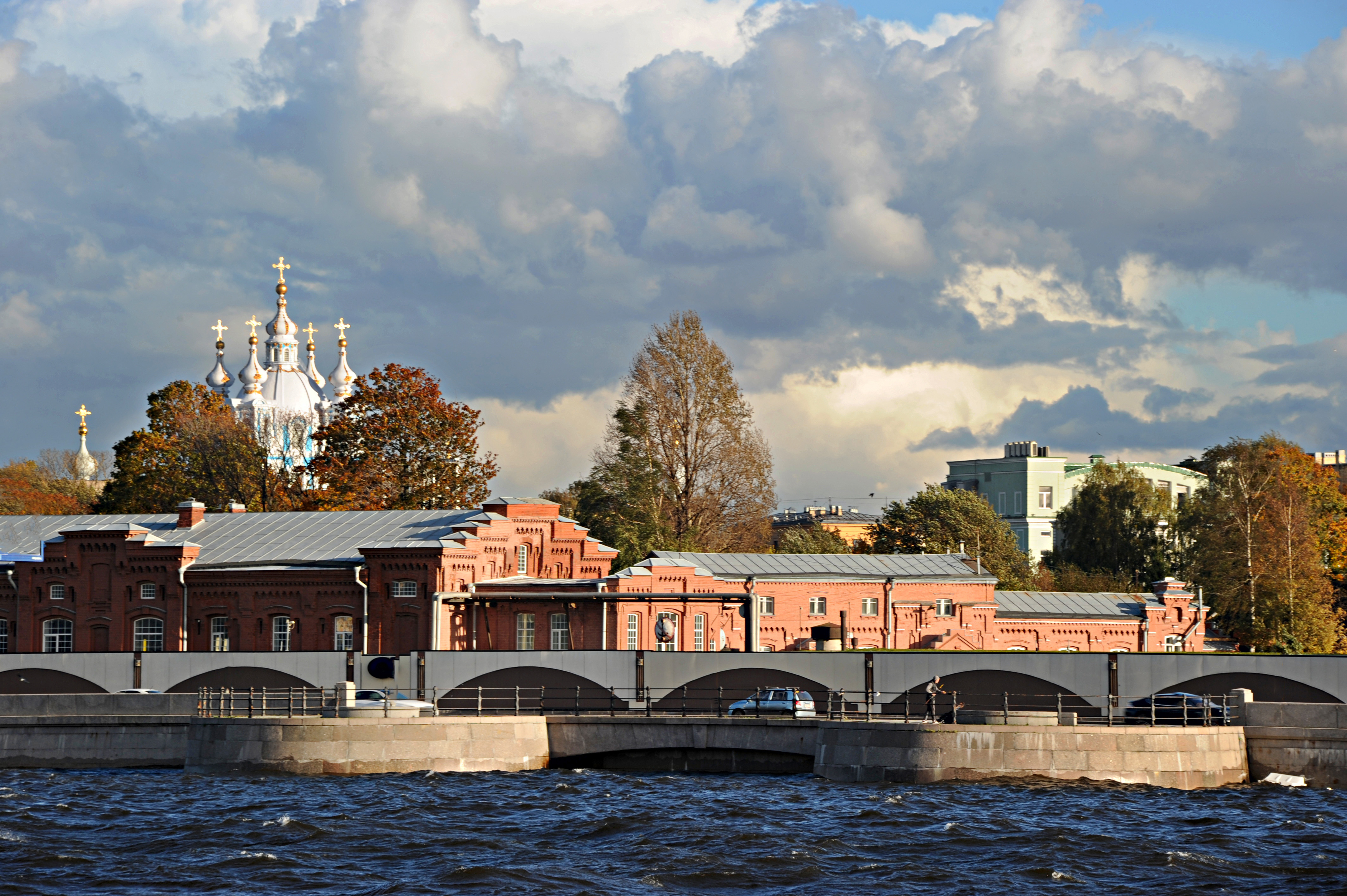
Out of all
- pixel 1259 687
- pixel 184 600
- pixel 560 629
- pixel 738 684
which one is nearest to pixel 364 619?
pixel 560 629

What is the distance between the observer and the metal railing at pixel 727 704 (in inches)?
1788

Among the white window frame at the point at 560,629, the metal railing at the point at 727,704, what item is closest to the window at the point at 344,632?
the white window frame at the point at 560,629

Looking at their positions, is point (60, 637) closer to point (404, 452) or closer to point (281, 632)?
point (281, 632)

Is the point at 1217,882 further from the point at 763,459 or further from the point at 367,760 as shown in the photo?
the point at 763,459

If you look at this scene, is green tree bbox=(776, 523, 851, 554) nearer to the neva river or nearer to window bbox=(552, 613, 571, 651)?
window bbox=(552, 613, 571, 651)

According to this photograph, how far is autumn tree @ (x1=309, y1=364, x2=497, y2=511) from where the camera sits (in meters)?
81.2

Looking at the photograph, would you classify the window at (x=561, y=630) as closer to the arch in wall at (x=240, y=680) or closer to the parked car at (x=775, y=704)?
the arch in wall at (x=240, y=680)

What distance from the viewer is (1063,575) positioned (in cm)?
9888

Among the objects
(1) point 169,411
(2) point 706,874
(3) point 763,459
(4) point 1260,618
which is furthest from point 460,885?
(1) point 169,411

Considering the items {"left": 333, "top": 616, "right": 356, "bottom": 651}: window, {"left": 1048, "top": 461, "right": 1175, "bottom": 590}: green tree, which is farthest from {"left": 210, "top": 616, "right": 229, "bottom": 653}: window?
{"left": 1048, "top": 461, "right": 1175, "bottom": 590}: green tree

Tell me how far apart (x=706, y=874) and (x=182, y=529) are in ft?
137

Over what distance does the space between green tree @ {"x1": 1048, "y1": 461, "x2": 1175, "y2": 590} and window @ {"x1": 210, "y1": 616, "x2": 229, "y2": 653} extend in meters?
55.7

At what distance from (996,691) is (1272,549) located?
3740 cm

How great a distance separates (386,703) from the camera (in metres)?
46.3
